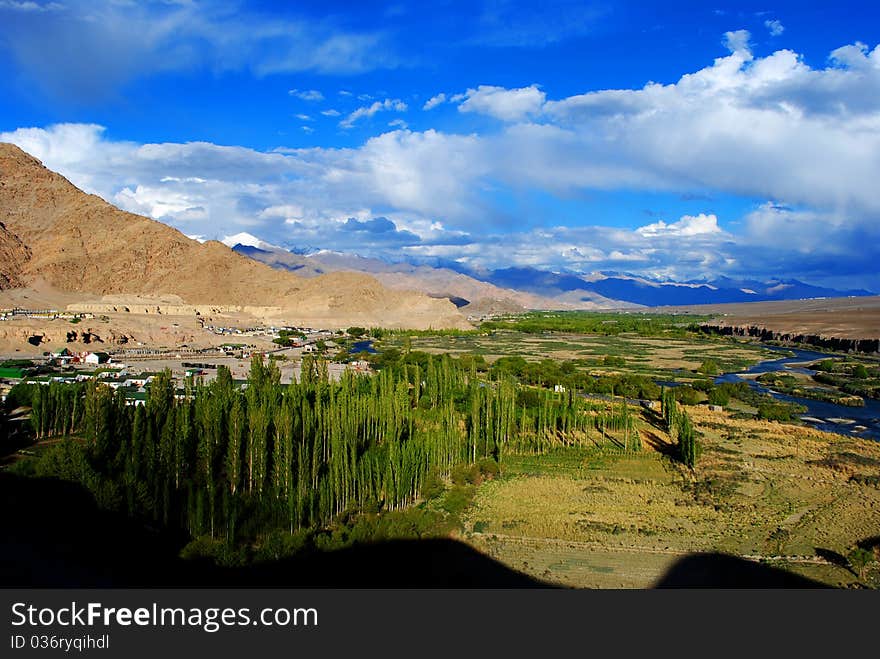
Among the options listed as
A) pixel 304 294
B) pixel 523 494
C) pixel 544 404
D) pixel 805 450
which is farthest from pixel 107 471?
pixel 304 294

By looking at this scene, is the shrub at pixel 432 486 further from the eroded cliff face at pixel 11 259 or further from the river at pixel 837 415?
the eroded cliff face at pixel 11 259

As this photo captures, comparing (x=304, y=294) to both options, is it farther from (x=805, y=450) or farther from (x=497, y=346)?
(x=805, y=450)

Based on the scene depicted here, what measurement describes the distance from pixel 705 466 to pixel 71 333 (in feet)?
Answer: 240

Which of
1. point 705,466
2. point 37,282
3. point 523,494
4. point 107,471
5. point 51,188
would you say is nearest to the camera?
point 107,471

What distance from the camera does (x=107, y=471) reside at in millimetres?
22656

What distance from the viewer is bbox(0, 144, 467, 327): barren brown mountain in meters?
131

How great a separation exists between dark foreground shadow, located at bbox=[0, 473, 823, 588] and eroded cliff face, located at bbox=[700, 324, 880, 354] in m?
93.9

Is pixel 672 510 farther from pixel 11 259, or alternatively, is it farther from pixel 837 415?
pixel 11 259

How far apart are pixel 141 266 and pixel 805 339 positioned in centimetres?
14214

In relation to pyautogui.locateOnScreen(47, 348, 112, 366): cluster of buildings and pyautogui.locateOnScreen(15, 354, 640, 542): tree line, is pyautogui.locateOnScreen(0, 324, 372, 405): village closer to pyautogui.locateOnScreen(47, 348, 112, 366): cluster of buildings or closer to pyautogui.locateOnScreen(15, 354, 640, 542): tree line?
pyautogui.locateOnScreen(47, 348, 112, 366): cluster of buildings

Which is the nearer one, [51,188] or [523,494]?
[523,494]

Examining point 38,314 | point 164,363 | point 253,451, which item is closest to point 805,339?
point 164,363

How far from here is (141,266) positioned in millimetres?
140875

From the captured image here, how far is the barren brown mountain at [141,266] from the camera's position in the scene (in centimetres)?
13100
